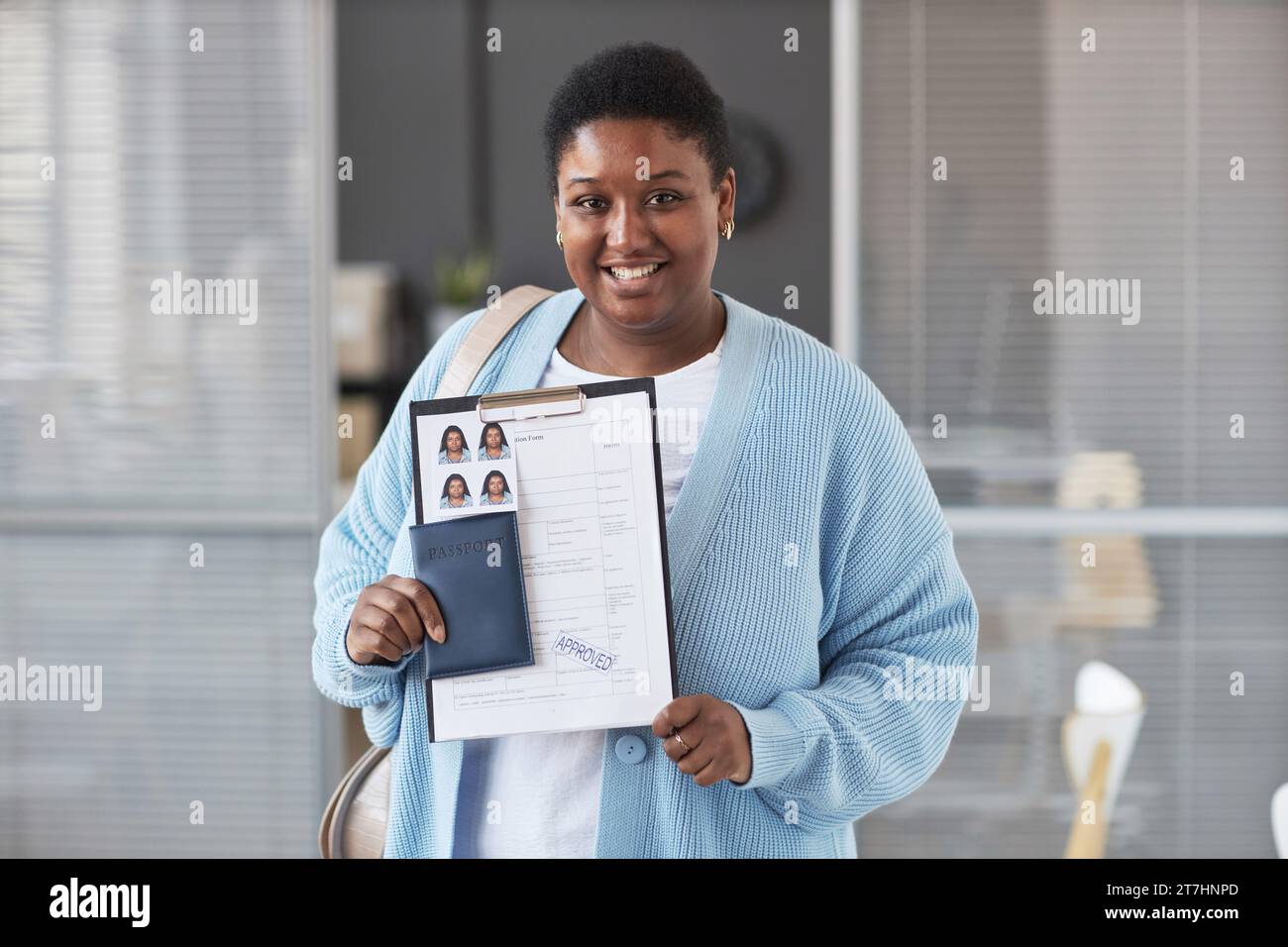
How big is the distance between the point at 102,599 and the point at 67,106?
1.13 m

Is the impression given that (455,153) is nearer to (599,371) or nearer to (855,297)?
(855,297)

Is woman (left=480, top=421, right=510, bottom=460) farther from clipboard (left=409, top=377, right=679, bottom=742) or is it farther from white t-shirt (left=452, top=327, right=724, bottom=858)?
white t-shirt (left=452, top=327, right=724, bottom=858)

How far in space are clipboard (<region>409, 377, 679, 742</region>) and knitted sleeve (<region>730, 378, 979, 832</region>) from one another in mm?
164

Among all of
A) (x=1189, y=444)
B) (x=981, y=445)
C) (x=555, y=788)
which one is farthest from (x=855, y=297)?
(x=555, y=788)

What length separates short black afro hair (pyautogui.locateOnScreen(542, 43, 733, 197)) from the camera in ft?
3.75

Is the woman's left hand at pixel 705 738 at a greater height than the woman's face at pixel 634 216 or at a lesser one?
lesser

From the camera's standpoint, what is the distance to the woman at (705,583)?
44.7 inches

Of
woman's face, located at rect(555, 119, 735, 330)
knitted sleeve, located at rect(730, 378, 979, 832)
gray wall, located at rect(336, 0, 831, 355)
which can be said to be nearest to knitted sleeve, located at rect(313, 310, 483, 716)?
woman's face, located at rect(555, 119, 735, 330)

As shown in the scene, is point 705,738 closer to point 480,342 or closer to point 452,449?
point 452,449

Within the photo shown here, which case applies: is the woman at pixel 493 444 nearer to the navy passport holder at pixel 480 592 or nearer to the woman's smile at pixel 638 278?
the navy passport holder at pixel 480 592

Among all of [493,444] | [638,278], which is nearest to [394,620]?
[493,444]

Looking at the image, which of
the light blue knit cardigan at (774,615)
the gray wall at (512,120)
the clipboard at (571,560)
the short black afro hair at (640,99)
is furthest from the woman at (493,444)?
the gray wall at (512,120)

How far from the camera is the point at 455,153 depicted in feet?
10.6

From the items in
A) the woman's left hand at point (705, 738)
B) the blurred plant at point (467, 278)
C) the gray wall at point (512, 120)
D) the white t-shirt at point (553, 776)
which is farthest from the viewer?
the blurred plant at point (467, 278)
